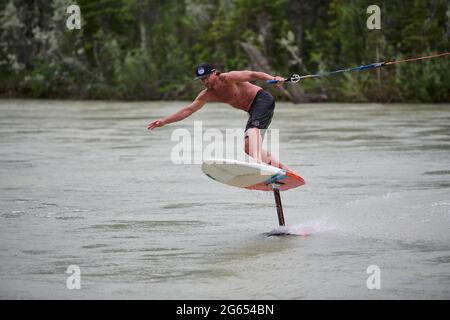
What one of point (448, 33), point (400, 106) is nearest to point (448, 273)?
point (400, 106)

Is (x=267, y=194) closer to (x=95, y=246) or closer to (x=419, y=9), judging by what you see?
(x=95, y=246)

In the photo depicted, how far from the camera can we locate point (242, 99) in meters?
11.2

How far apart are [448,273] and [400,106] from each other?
2486 cm

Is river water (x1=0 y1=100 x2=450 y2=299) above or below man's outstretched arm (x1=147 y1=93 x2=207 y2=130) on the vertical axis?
below

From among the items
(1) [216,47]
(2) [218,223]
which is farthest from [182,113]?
(1) [216,47]

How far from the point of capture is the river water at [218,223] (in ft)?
26.2

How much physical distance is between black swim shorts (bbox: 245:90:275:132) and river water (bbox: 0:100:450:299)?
39.3 inches

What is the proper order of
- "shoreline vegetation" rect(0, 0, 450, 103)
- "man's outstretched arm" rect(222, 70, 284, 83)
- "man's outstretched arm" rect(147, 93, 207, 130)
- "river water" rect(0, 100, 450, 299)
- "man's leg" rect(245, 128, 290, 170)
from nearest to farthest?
"river water" rect(0, 100, 450, 299) → "man's outstretched arm" rect(222, 70, 284, 83) → "man's leg" rect(245, 128, 290, 170) → "man's outstretched arm" rect(147, 93, 207, 130) → "shoreline vegetation" rect(0, 0, 450, 103)

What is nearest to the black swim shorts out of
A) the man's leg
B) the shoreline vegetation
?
the man's leg

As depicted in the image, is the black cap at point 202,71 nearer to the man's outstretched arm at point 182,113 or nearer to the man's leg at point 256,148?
the man's outstretched arm at point 182,113

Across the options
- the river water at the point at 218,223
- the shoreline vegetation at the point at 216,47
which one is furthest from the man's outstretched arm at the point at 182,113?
the shoreline vegetation at the point at 216,47

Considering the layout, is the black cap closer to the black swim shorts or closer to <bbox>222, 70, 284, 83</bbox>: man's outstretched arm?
<bbox>222, 70, 284, 83</bbox>: man's outstretched arm

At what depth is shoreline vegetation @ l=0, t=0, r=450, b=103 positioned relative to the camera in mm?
36281

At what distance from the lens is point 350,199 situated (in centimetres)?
1263
